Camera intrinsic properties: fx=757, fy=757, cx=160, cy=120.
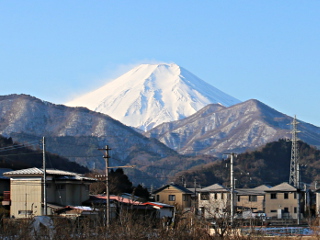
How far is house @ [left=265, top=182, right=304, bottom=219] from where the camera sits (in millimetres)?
72500

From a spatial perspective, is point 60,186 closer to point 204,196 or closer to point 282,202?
point 204,196

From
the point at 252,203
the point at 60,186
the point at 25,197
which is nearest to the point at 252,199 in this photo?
the point at 252,203

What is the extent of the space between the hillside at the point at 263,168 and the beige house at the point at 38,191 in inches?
2916

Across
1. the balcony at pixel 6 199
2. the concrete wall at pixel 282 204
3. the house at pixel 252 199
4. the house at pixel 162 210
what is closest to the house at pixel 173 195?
the house at pixel 252 199

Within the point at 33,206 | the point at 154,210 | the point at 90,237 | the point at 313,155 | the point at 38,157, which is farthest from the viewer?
the point at 313,155

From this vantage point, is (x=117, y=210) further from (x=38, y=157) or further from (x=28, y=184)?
(x=38, y=157)

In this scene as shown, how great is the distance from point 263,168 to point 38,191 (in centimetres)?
11137

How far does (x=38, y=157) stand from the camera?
404ft

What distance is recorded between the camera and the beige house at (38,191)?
47.0 metres

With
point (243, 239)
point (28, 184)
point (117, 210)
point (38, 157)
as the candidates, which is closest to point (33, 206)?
point (28, 184)

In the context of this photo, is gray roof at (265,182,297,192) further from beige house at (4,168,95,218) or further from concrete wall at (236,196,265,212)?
beige house at (4,168,95,218)

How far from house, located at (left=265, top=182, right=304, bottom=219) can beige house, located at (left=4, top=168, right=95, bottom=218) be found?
28921 mm

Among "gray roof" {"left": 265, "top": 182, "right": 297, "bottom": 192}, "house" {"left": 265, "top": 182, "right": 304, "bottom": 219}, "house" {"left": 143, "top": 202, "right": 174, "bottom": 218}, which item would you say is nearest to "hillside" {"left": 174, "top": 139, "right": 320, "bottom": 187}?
"gray roof" {"left": 265, "top": 182, "right": 297, "bottom": 192}

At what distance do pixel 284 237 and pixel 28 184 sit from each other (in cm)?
1679
